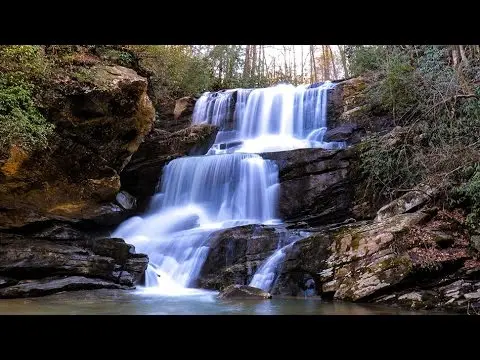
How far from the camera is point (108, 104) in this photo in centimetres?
872

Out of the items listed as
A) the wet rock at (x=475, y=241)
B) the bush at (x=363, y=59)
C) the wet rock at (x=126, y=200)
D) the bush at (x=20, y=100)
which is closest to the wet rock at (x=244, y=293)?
the wet rock at (x=475, y=241)

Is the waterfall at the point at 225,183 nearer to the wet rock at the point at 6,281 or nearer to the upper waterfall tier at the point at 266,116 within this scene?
the upper waterfall tier at the point at 266,116

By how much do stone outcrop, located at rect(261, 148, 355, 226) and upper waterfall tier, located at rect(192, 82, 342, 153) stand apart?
2440 millimetres

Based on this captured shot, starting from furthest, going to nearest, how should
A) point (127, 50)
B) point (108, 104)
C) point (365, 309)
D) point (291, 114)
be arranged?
1. point (291, 114)
2. point (127, 50)
3. point (108, 104)
4. point (365, 309)

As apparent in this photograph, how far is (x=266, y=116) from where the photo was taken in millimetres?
16281

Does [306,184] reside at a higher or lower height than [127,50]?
lower

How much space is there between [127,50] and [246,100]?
24.6 ft

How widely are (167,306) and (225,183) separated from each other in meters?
5.99

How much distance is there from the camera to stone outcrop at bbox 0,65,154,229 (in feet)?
26.1

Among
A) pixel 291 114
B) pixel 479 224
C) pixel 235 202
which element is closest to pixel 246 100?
pixel 291 114

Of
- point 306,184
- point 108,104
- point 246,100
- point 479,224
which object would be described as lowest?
point 479,224
